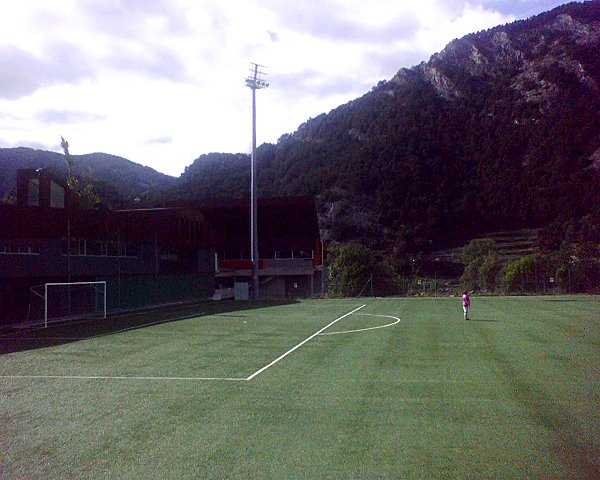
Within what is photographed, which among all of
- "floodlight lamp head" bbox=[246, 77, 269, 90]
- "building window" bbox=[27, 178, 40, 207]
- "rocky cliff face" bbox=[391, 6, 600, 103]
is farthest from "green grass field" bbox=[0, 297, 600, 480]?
"rocky cliff face" bbox=[391, 6, 600, 103]

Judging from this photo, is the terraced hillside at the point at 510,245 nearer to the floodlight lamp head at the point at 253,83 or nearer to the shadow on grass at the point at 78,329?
the floodlight lamp head at the point at 253,83

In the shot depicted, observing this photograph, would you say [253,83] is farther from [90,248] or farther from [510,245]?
[510,245]

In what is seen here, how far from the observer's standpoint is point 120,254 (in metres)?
40.6

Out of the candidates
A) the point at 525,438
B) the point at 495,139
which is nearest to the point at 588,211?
the point at 495,139

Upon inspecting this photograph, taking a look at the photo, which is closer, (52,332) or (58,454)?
(58,454)

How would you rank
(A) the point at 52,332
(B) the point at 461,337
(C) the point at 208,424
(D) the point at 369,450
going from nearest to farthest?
(D) the point at 369,450 → (C) the point at 208,424 → (B) the point at 461,337 → (A) the point at 52,332

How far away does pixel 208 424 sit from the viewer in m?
8.57

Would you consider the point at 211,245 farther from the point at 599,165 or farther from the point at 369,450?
the point at 599,165

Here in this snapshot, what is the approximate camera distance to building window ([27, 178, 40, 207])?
124ft

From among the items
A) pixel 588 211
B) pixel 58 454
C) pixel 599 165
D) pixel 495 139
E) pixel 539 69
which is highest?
pixel 539 69

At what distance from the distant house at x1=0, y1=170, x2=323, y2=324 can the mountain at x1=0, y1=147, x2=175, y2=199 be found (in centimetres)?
2042

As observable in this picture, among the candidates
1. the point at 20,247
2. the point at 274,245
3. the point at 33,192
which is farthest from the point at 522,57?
the point at 20,247

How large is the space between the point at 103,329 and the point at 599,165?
76.9m

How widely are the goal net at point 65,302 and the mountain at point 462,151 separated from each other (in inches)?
2299
